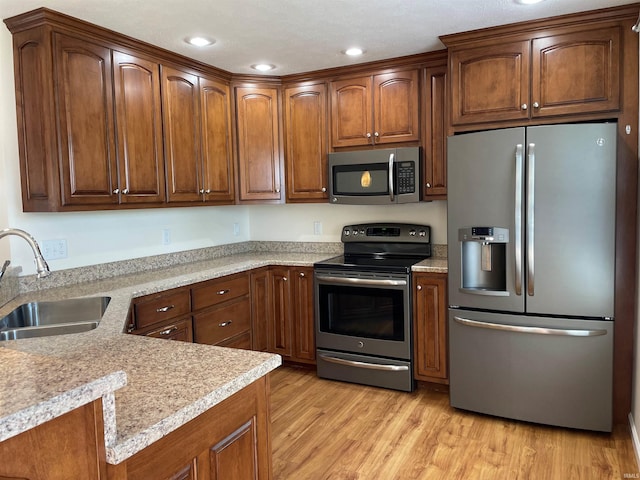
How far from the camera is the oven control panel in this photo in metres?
3.69

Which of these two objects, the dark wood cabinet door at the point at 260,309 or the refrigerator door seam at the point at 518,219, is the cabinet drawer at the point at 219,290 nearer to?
the dark wood cabinet door at the point at 260,309

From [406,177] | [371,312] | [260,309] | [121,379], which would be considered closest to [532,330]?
[371,312]

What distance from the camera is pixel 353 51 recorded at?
10.7ft

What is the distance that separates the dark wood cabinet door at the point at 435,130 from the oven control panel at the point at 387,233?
0.38m

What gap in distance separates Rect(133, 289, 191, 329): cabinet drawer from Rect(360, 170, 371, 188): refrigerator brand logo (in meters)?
1.50

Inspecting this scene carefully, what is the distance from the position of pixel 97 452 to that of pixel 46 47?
91.1 inches

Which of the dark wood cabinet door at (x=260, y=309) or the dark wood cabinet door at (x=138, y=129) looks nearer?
the dark wood cabinet door at (x=138, y=129)

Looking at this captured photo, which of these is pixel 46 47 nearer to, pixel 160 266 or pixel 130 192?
pixel 130 192

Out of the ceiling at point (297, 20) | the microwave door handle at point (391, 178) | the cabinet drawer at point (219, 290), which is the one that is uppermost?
the ceiling at point (297, 20)

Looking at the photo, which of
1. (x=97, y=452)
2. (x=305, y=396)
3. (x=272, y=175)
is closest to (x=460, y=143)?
(x=272, y=175)

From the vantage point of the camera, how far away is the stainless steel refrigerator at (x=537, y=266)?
257cm

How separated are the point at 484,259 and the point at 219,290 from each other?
1755mm

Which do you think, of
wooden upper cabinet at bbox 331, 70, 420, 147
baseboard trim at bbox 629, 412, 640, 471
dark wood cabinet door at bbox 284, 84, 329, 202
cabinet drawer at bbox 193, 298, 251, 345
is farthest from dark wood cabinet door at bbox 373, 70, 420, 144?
baseboard trim at bbox 629, 412, 640, 471

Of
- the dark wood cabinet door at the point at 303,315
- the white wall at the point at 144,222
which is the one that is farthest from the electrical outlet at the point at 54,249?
the dark wood cabinet door at the point at 303,315
